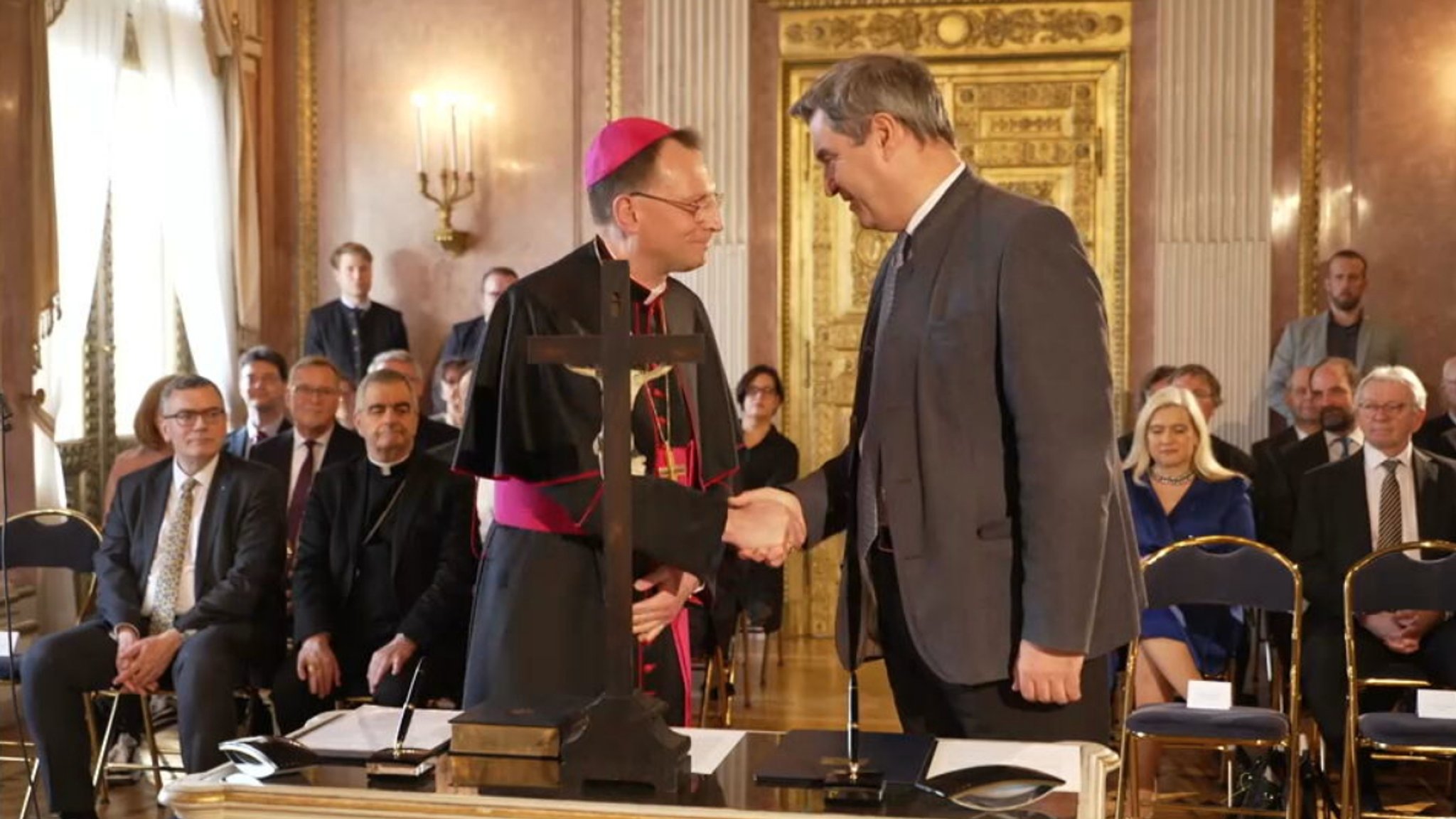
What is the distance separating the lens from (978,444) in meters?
2.51

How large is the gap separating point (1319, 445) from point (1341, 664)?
1888 millimetres

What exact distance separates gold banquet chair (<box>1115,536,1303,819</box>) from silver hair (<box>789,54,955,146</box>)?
260 centimetres

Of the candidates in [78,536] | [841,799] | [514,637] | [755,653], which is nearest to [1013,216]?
[841,799]

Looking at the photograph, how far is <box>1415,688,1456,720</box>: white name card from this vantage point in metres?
4.92

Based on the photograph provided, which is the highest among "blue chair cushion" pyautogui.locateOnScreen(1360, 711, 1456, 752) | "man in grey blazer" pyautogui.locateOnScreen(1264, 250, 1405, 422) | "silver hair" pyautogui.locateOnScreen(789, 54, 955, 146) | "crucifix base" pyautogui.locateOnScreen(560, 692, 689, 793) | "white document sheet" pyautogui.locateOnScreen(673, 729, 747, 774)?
"silver hair" pyautogui.locateOnScreen(789, 54, 955, 146)

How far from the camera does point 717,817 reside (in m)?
2.03

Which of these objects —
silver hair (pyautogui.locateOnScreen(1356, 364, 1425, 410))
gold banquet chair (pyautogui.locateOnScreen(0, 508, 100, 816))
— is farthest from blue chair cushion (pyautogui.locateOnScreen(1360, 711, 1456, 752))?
gold banquet chair (pyautogui.locateOnScreen(0, 508, 100, 816))

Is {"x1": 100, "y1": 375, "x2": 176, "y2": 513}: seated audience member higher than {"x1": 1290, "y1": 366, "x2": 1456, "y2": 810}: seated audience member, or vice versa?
{"x1": 100, "y1": 375, "x2": 176, "y2": 513}: seated audience member

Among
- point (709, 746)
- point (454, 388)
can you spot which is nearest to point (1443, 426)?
point (454, 388)

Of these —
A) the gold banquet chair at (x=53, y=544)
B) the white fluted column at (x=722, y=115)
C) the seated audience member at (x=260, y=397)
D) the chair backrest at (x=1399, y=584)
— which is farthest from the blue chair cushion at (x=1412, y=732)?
the white fluted column at (x=722, y=115)

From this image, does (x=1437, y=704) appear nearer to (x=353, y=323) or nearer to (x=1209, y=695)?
(x=1209, y=695)

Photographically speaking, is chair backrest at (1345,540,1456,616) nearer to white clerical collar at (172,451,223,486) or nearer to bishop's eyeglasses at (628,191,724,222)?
bishop's eyeglasses at (628,191,724,222)

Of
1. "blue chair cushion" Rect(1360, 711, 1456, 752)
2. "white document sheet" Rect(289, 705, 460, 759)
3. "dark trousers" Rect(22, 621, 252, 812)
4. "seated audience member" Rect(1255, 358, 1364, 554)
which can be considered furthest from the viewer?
"seated audience member" Rect(1255, 358, 1364, 554)

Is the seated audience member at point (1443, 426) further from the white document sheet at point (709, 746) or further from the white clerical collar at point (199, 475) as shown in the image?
the white document sheet at point (709, 746)
